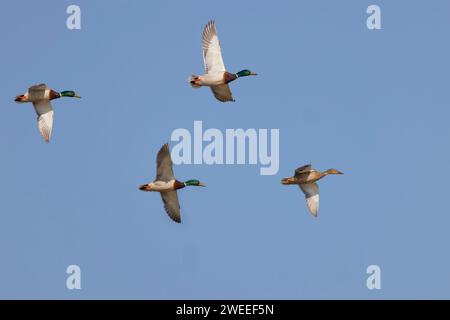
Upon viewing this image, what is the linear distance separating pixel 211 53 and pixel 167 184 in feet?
10.2

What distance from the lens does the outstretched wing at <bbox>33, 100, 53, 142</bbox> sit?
115 ft

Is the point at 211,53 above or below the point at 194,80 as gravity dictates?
above

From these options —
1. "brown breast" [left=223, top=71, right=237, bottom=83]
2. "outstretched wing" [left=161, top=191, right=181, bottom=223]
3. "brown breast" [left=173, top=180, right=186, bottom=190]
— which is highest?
"brown breast" [left=223, top=71, right=237, bottom=83]

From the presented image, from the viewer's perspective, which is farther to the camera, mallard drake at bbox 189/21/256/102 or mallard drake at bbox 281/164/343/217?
mallard drake at bbox 281/164/343/217

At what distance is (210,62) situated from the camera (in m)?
34.2

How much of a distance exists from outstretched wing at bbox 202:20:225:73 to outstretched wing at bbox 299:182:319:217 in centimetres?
339

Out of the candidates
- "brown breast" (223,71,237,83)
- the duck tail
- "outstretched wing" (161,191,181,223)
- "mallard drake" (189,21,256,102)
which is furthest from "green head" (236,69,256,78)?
"outstretched wing" (161,191,181,223)

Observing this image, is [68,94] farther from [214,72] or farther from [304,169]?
[304,169]

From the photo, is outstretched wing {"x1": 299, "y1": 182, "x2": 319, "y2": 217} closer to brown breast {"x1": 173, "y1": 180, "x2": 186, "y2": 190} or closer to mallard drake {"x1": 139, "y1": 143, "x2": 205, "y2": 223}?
mallard drake {"x1": 139, "y1": 143, "x2": 205, "y2": 223}

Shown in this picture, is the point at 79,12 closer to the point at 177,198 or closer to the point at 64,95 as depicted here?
the point at 64,95

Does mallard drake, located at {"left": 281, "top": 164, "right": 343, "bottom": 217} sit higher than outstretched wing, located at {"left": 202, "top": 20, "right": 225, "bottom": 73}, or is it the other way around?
outstretched wing, located at {"left": 202, "top": 20, "right": 225, "bottom": 73}

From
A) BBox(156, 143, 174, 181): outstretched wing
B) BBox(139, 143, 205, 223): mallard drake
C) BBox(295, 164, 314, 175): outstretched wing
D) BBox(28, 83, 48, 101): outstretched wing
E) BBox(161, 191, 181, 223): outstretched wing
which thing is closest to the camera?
BBox(156, 143, 174, 181): outstretched wing

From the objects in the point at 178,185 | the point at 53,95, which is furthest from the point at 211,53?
the point at 53,95

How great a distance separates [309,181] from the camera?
34969 mm
